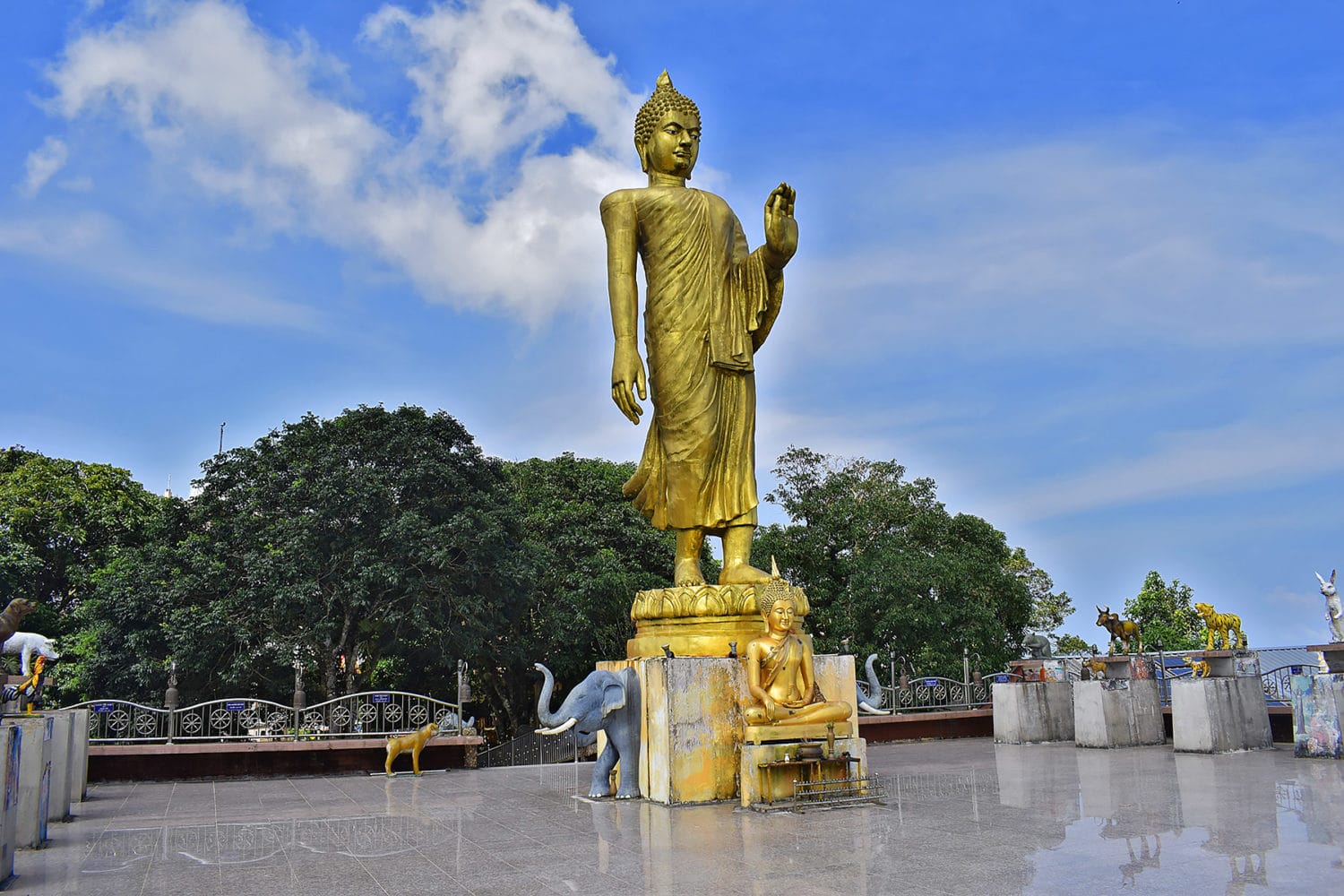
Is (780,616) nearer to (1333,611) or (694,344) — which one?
(694,344)

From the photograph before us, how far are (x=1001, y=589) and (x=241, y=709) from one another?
700 inches

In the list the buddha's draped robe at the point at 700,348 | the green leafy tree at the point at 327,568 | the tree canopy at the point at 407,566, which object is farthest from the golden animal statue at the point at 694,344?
the green leafy tree at the point at 327,568

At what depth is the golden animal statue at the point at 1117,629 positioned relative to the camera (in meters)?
14.5

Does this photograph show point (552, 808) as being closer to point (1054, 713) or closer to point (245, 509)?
point (1054, 713)

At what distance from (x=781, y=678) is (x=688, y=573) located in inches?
63.3

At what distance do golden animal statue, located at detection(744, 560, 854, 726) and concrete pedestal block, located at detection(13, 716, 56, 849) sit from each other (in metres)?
4.56

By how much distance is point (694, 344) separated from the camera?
8523 millimetres

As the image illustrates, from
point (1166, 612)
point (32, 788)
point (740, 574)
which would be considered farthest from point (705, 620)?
point (1166, 612)

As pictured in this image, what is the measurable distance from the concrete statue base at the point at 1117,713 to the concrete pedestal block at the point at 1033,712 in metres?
0.93

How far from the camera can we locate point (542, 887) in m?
Answer: 4.64

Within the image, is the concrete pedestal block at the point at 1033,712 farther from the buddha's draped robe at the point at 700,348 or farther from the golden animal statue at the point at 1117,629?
the buddha's draped robe at the point at 700,348

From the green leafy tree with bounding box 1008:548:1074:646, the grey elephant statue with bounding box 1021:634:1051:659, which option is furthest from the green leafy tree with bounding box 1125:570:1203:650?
the grey elephant statue with bounding box 1021:634:1051:659

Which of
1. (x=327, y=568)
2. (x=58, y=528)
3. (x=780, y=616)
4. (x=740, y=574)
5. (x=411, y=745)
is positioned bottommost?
(x=411, y=745)

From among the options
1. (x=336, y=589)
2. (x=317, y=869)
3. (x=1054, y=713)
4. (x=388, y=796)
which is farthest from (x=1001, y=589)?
(x=317, y=869)
